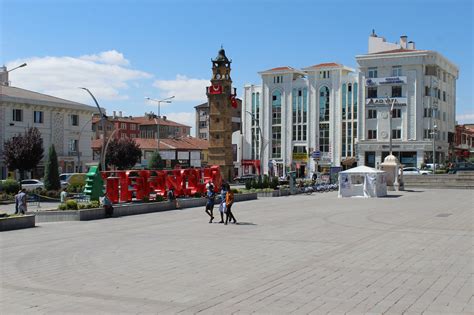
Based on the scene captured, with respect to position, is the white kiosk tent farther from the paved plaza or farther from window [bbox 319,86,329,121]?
window [bbox 319,86,329,121]

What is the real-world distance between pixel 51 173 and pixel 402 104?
50036 millimetres

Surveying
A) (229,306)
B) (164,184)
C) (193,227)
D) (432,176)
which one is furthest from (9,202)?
(432,176)

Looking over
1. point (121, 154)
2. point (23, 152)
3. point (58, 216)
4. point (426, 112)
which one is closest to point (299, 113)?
point (426, 112)

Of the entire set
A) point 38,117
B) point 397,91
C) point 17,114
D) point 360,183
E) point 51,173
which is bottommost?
point 360,183

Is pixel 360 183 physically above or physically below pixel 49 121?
below

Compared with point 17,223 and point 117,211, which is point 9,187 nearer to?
point 117,211

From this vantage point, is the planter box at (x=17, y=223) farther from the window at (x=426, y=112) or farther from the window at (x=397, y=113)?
the window at (x=426, y=112)

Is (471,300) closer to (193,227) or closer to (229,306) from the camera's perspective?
(229,306)

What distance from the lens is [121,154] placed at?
71250mm

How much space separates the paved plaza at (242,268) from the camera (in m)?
9.23

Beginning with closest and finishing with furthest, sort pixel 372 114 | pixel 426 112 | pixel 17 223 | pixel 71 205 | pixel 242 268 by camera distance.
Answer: pixel 242 268
pixel 17 223
pixel 71 205
pixel 426 112
pixel 372 114

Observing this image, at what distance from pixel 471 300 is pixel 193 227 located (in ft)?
42.4

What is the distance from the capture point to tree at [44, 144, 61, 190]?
1531 inches

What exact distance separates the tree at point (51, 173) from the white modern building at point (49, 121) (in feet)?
41.1
